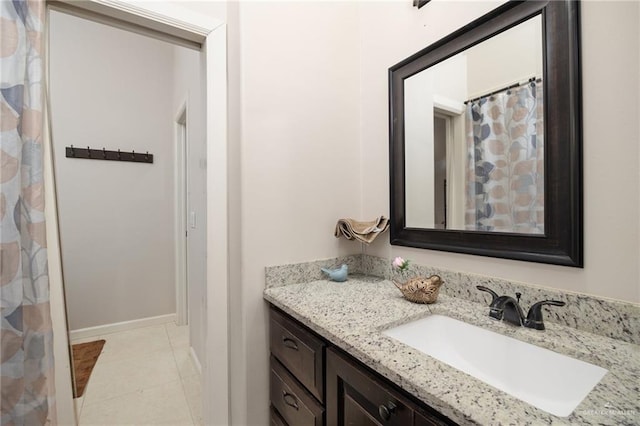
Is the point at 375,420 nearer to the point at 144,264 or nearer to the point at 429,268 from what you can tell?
the point at 429,268

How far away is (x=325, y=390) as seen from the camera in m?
0.89

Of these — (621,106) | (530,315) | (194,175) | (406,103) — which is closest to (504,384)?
(530,315)

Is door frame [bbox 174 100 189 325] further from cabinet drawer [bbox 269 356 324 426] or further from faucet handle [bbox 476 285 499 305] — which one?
faucet handle [bbox 476 285 499 305]

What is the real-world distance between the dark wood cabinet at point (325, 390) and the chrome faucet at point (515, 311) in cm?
46

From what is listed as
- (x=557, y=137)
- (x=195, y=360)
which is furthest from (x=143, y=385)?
(x=557, y=137)

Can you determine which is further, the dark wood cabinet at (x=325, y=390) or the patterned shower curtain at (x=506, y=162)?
the patterned shower curtain at (x=506, y=162)

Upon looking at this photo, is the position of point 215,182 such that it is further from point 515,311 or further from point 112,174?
point 112,174

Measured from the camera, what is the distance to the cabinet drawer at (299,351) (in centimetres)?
91

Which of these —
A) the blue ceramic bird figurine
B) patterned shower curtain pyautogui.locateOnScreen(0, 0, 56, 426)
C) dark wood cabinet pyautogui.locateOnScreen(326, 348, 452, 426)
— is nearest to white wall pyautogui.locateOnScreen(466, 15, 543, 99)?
the blue ceramic bird figurine

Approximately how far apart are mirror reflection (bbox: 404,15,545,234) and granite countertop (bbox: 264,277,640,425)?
32 centimetres

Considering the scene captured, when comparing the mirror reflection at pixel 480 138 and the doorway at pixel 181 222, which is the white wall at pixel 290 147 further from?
the doorway at pixel 181 222

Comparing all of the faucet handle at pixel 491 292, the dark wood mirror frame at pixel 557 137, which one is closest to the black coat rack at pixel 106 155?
the dark wood mirror frame at pixel 557 137

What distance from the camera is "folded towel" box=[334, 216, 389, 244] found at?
4.44 ft

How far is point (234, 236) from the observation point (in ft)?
4.16
